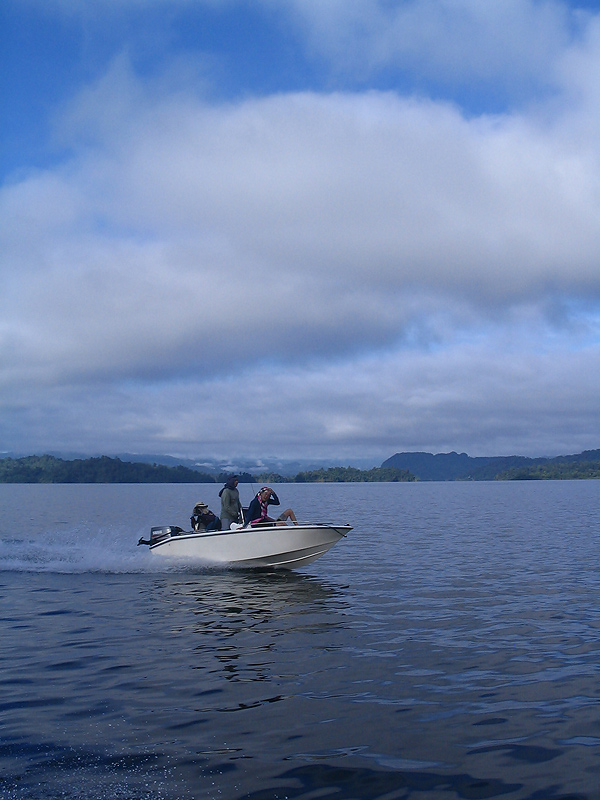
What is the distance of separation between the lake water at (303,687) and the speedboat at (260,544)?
3.19 feet

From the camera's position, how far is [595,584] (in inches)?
753

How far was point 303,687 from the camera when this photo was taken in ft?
33.9

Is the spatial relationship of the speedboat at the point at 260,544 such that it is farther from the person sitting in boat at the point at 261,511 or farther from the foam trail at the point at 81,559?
the foam trail at the point at 81,559

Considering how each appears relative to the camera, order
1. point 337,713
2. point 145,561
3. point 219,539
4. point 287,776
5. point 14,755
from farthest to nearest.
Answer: point 145,561 → point 219,539 → point 337,713 → point 14,755 → point 287,776

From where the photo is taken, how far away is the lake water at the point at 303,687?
7277mm

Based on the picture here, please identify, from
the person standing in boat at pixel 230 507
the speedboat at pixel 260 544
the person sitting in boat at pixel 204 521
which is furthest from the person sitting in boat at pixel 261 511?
the person sitting in boat at pixel 204 521

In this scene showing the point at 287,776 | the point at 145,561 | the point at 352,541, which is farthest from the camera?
the point at 352,541

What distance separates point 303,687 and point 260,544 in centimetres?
1168

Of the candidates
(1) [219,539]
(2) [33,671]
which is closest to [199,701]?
(2) [33,671]

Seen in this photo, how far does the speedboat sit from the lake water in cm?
97

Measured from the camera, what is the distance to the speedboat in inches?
853

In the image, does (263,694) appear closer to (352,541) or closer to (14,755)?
(14,755)

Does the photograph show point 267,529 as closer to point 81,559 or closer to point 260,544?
point 260,544

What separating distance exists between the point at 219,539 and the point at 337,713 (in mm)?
13207
